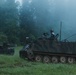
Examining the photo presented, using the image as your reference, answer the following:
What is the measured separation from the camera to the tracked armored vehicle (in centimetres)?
2406

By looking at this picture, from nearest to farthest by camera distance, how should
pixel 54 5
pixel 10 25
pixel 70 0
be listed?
1. pixel 70 0
2. pixel 54 5
3. pixel 10 25

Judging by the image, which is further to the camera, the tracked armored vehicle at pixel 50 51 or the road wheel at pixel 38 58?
the tracked armored vehicle at pixel 50 51

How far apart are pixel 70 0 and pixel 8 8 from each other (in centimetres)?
1802

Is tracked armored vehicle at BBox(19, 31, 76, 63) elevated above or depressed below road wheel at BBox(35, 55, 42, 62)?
above

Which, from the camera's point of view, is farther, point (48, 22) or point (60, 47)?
point (48, 22)

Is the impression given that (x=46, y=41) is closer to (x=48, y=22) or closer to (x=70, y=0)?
(x=70, y=0)

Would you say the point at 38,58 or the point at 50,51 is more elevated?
the point at 50,51

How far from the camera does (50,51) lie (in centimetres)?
2436

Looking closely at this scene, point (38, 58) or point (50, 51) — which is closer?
Answer: point (38, 58)

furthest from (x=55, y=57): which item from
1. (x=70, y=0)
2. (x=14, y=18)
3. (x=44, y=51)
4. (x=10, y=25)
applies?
(x=10, y=25)

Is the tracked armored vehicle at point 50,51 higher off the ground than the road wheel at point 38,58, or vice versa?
the tracked armored vehicle at point 50,51

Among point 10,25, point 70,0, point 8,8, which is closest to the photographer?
point 70,0

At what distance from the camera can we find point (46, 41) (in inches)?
971

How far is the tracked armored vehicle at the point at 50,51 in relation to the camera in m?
24.1
